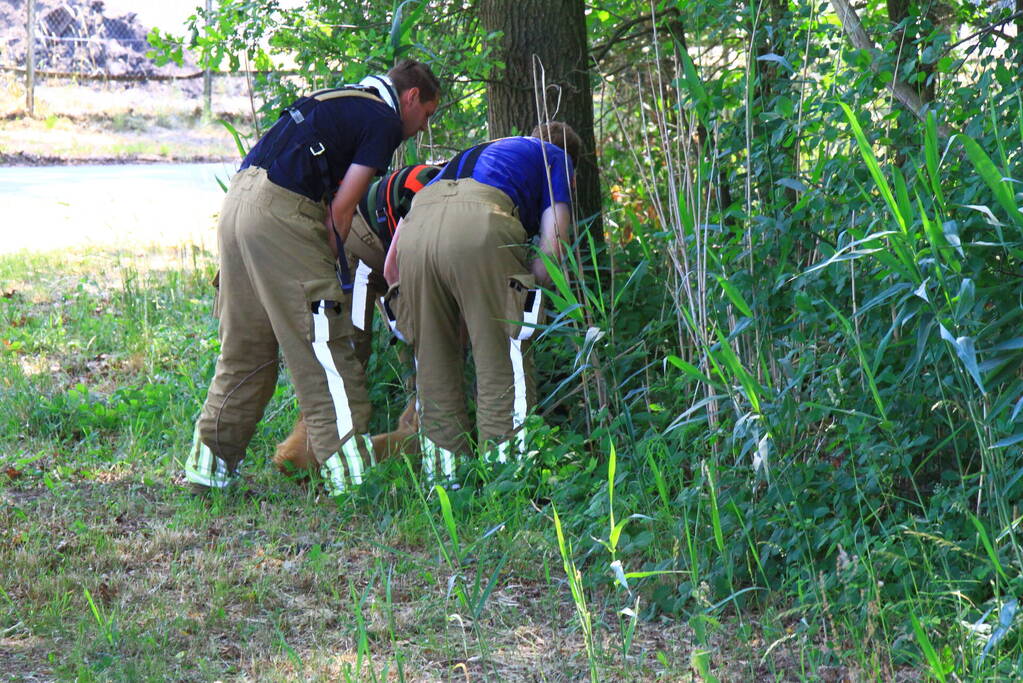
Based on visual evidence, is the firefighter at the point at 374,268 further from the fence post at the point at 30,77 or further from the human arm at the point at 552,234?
the fence post at the point at 30,77

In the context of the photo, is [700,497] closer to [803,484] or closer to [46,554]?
[803,484]

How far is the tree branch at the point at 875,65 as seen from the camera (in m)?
3.81

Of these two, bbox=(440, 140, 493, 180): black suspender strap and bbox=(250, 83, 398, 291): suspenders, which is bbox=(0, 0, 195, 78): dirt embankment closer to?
bbox=(250, 83, 398, 291): suspenders

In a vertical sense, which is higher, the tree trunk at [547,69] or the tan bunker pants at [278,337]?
the tree trunk at [547,69]

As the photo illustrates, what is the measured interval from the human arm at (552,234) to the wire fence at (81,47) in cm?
1889

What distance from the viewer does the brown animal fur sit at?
484cm

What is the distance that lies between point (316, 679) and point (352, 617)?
0.47m

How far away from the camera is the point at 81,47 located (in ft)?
82.8

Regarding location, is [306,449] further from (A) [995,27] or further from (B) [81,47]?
(B) [81,47]

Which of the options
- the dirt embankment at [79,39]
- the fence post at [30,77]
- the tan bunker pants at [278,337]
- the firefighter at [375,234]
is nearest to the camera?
the tan bunker pants at [278,337]

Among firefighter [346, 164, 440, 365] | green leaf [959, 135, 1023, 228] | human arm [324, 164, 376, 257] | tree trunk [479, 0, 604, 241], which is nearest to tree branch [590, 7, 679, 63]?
tree trunk [479, 0, 604, 241]

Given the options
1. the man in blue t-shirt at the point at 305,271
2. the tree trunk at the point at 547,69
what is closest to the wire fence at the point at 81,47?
the tree trunk at the point at 547,69

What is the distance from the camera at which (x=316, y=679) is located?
3.07 meters

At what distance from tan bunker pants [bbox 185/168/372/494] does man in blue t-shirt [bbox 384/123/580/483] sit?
0.30m
